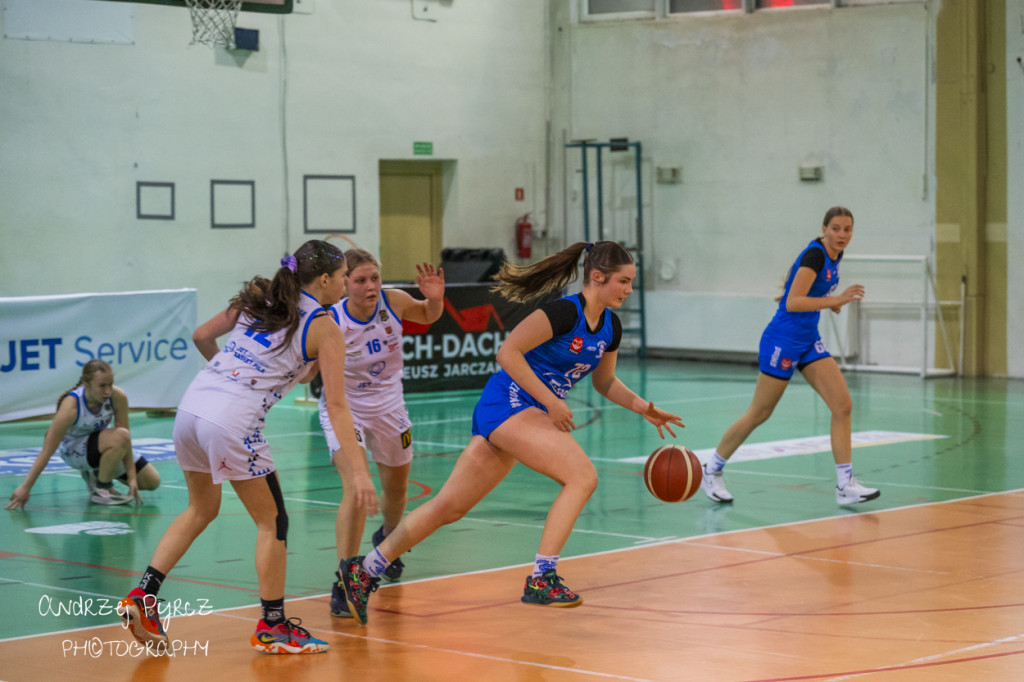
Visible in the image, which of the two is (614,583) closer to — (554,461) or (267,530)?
(554,461)

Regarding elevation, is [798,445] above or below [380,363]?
below

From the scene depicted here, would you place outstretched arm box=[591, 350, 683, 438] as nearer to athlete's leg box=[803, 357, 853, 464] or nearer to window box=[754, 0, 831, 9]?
athlete's leg box=[803, 357, 853, 464]

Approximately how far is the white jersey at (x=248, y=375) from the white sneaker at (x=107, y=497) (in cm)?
435

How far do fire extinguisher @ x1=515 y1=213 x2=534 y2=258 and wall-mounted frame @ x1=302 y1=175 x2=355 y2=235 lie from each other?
11.1ft

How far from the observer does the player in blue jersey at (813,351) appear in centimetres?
960

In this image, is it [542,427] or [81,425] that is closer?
[542,427]

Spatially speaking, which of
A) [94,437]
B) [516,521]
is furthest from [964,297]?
[94,437]

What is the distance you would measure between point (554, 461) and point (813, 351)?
3.89 metres

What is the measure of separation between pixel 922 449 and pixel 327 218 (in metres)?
11.0

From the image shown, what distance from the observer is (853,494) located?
9750 mm

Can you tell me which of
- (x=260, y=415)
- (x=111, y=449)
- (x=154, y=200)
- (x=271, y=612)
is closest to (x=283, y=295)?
(x=260, y=415)

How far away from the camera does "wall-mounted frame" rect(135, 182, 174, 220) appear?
18.8 meters

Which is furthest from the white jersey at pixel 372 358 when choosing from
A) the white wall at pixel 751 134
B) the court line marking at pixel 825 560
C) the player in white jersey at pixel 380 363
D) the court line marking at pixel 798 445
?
the white wall at pixel 751 134

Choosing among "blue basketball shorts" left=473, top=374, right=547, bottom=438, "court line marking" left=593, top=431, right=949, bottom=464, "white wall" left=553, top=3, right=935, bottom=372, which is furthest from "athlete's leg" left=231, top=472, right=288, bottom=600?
"white wall" left=553, top=3, right=935, bottom=372
